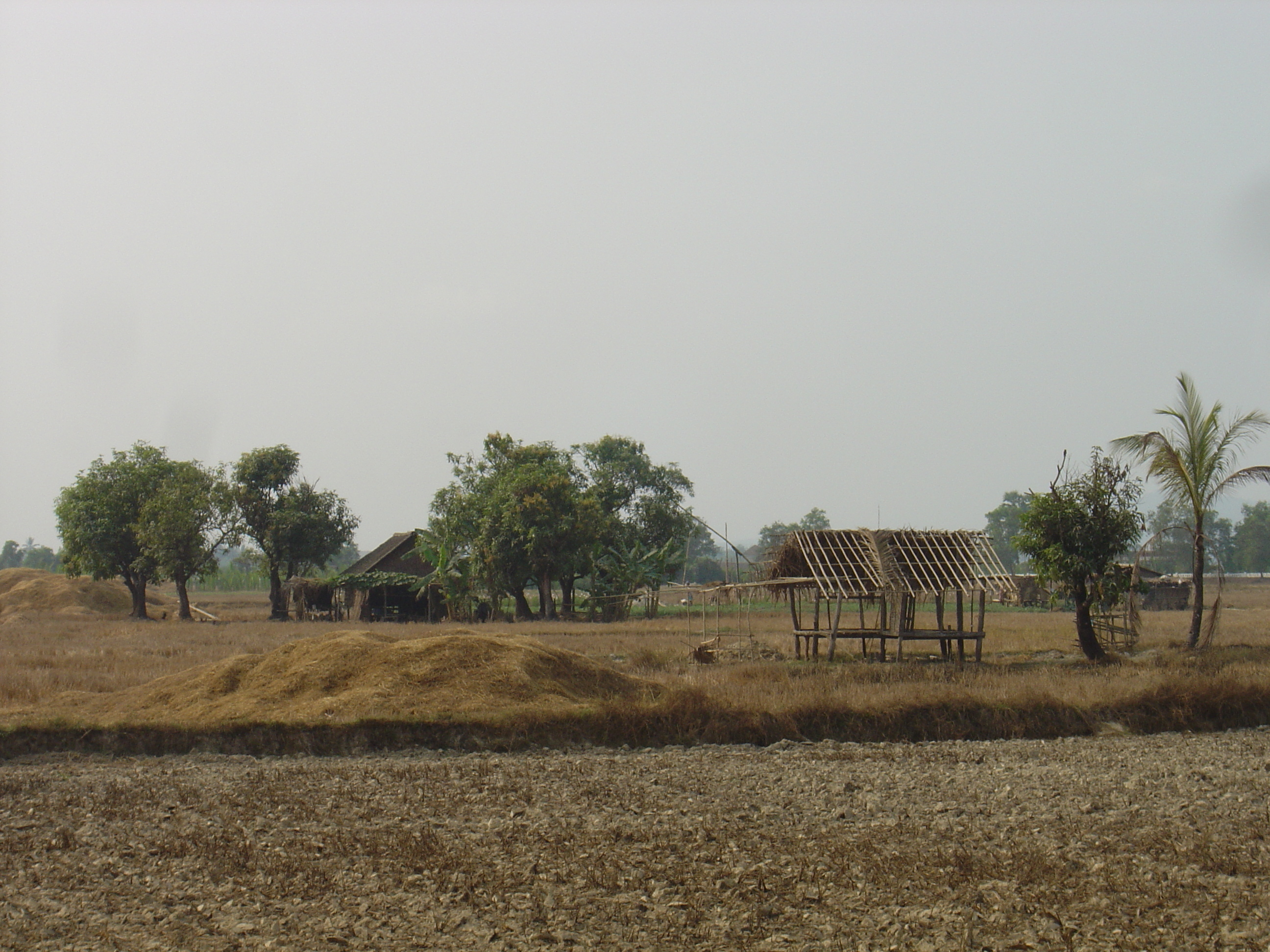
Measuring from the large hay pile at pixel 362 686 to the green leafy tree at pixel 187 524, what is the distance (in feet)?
87.3

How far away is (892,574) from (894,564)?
228 mm

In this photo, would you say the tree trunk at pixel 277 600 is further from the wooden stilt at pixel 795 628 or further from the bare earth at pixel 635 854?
the bare earth at pixel 635 854

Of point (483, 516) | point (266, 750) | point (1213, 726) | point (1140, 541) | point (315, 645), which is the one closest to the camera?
point (266, 750)

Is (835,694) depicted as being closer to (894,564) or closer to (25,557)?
(894,564)

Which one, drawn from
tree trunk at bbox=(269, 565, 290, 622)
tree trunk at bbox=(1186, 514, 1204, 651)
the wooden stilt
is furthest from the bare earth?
tree trunk at bbox=(269, 565, 290, 622)

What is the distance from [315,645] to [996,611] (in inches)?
1592

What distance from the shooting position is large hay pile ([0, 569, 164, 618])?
45.7 meters

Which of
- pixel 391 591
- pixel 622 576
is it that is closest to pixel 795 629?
pixel 622 576

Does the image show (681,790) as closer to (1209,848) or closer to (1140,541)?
(1209,848)

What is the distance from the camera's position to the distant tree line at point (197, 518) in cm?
4119

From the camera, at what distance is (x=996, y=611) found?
48.6 m

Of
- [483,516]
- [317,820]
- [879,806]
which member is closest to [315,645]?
[317,820]

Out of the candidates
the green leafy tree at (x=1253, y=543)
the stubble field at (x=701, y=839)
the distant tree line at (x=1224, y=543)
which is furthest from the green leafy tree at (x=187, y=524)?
the green leafy tree at (x=1253, y=543)

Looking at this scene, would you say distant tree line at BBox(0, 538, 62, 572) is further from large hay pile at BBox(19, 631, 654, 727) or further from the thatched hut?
large hay pile at BBox(19, 631, 654, 727)
